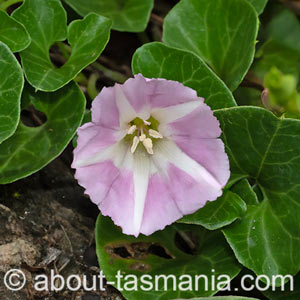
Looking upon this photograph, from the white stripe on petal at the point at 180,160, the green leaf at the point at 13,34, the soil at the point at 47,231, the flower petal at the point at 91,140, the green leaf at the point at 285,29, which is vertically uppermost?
the green leaf at the point at 13,34

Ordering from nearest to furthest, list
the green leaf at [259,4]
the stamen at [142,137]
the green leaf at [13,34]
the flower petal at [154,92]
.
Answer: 1. the flower petal at [154,92]
2. the stamen at [142,137]
3. the green leaf at [13,34]
4. the green leaf at [259,4]

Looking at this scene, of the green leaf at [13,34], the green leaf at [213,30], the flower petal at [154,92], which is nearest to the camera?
the flower petal at [154,92]

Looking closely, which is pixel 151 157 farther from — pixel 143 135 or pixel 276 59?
pixel 276 59

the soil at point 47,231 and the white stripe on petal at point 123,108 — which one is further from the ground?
the white stripe on petal at point 123,108

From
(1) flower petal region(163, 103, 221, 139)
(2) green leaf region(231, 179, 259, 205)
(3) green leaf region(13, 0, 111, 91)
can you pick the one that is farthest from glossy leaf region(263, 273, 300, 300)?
(3) green leaf region(13, 0, 111, 91)

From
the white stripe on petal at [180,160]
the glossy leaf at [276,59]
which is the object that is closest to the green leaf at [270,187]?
the white stripe on petal at [180,160]

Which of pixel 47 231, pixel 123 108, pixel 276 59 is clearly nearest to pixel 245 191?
pixel 123 108

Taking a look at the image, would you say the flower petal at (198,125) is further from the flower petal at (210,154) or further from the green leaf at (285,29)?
the green leaf at (285,29)

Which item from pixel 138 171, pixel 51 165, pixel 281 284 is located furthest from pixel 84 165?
pixel 281 284
